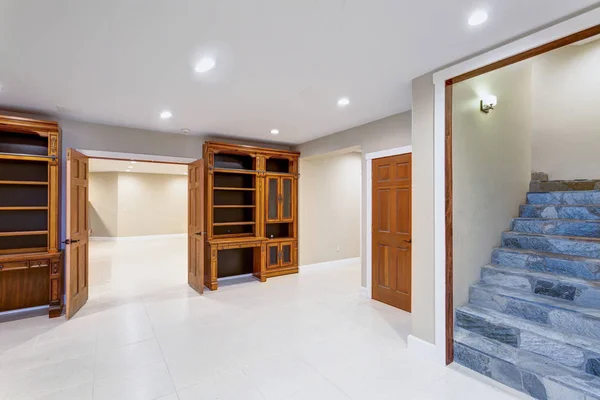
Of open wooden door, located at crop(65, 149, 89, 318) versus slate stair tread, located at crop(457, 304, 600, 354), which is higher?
open wooden door, located at crop(65, 149, 89, 318)

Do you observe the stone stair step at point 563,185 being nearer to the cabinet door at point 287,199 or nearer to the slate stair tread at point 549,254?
the slate stair tread at point 549,254

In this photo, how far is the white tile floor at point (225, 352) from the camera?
226 cm

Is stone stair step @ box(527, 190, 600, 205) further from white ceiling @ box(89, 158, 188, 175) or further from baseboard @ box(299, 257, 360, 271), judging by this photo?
white ceiling @ box(89, 158, 188, 175)

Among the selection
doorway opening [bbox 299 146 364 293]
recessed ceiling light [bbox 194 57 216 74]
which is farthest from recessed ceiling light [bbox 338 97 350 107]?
doorway opening [bbox 299 146 364 293]

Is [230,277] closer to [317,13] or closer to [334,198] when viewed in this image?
[334,198]

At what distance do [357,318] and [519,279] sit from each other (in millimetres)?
1811

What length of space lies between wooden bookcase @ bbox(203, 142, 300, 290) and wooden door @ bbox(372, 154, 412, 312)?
2.02 m

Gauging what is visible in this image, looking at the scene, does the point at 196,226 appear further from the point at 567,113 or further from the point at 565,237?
the point at 567,113

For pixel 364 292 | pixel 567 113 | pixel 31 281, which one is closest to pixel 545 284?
pixel 364 292

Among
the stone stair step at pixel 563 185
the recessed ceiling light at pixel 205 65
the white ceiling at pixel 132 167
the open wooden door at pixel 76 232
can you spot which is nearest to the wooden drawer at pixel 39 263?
the open wooden door at pixel 76 232

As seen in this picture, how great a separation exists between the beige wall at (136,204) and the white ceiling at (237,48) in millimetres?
8209

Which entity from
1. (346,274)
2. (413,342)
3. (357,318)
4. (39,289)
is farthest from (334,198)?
(39,289)

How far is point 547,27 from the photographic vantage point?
1.97m

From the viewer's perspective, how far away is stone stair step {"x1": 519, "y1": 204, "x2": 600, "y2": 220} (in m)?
3.12
